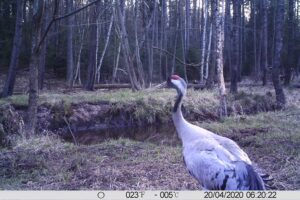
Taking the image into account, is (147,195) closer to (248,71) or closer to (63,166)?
(63,166)

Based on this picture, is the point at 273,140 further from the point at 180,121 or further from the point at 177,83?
the point at 177,83

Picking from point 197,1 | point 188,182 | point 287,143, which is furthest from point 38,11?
point 197,1

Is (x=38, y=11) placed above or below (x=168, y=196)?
above

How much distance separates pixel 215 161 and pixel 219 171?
0.12 m

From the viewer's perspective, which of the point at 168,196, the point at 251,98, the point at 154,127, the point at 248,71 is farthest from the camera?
the point at 248,71

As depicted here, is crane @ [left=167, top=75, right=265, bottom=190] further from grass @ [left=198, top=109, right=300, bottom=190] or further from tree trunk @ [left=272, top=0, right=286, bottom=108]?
tree trunk @ [left=272, top=0, right=286, bottom=108]

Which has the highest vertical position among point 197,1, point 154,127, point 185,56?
point 197,1

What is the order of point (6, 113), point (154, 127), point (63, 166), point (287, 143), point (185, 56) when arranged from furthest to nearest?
point (185, 56)
point (154, 127)
point (6, 113)
point (287, 143)
point (63, 166)

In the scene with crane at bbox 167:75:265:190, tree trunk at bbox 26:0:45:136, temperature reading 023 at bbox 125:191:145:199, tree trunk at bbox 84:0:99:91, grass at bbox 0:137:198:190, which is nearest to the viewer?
temperature reading 023 at bbox 125:191:145:199

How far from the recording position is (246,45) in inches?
1169

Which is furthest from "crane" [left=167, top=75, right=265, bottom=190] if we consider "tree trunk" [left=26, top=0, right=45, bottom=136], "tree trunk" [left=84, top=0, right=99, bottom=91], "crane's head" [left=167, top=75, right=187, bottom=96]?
"tree trunk" [left=84, top=0, right=99, bottom=91]

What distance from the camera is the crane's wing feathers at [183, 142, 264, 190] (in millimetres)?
3807

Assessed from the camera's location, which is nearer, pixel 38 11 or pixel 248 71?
pixel 38 11

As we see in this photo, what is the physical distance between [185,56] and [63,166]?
46.3ft
